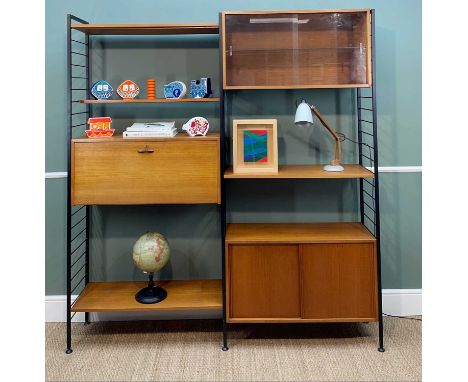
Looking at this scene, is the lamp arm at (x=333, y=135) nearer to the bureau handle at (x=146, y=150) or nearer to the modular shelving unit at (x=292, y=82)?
the modular shelving unit at (x=292, y=82)

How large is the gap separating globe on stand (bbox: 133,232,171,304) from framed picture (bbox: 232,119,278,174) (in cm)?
54

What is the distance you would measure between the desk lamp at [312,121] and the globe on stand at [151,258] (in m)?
0.90

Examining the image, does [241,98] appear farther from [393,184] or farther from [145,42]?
[393,184]

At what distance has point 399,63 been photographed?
2465mm

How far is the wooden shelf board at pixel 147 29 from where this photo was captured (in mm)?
2176

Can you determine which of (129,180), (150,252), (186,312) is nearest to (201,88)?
(129,180)

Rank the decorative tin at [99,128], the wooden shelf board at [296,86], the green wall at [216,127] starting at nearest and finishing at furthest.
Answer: the wooden shelf board at [296,86]
the decorative tin at [99,128]
the green wall at [216,127]

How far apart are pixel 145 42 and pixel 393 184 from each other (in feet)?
5.04

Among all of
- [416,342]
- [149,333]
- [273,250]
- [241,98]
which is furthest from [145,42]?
[416,342]

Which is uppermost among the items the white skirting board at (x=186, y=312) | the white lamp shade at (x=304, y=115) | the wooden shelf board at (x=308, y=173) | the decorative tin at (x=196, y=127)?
the white lamp shade at (x=304, y=115)

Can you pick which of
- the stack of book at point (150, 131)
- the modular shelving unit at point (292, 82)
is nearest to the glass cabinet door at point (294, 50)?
the modular shelving unit at point (292, 82)

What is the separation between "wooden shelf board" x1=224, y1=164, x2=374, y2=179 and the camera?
84.7 inches

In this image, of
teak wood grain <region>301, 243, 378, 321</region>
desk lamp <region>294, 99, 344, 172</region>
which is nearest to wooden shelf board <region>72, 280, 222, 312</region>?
teak wood grain <region>301, 243, 378, 321</region>

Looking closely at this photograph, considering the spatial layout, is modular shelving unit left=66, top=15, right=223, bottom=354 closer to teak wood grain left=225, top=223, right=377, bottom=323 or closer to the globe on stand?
the globe on stand
